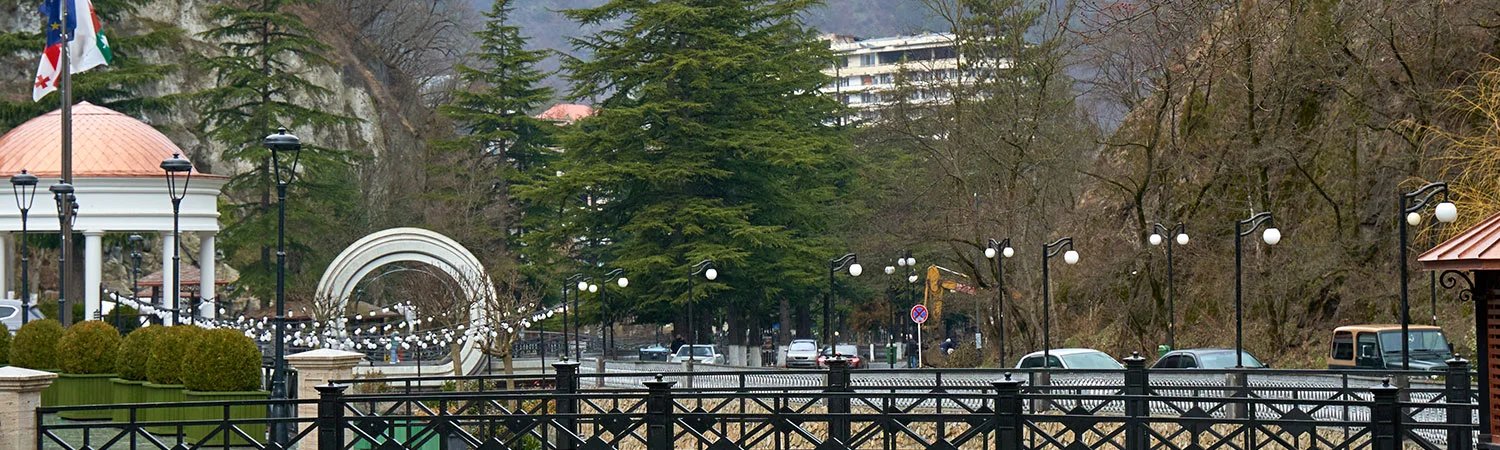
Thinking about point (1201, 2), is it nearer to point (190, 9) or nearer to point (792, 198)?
point (792, 198)

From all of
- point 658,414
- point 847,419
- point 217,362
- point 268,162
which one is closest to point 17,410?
point 217,362

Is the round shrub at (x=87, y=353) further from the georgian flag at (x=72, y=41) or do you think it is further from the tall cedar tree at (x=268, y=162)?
the tall cedar tree at (x=268, y=162)

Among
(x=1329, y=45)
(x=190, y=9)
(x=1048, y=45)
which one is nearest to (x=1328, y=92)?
(x=1329, y=45)

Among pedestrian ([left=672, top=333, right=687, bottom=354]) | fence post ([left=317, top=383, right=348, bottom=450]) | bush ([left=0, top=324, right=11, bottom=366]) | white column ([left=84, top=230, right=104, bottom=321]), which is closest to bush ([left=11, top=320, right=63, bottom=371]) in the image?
bush ([left=0, top=324, right=11, bottom=366])

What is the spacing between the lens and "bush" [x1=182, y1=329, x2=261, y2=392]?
22.5 meters

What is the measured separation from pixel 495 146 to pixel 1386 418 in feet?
209

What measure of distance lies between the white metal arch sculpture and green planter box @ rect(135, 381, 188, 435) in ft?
59.2

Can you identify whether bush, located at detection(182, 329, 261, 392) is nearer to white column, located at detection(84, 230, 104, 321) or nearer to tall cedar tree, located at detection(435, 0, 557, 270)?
white column, located at detection(84, 230, 104, 321)

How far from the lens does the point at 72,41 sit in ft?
127

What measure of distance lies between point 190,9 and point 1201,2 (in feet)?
199

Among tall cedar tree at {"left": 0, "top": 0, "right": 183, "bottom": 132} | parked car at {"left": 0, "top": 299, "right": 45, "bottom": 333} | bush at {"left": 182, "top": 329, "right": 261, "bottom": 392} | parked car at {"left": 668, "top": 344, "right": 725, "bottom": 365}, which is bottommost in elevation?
parked car at {"left": 668, "top": 344, "right": 725, "bottom": 365}

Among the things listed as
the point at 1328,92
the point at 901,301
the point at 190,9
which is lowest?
the point at 901,301

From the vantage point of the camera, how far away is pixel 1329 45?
126ft

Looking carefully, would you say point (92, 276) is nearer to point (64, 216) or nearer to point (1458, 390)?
point (64, 216)
